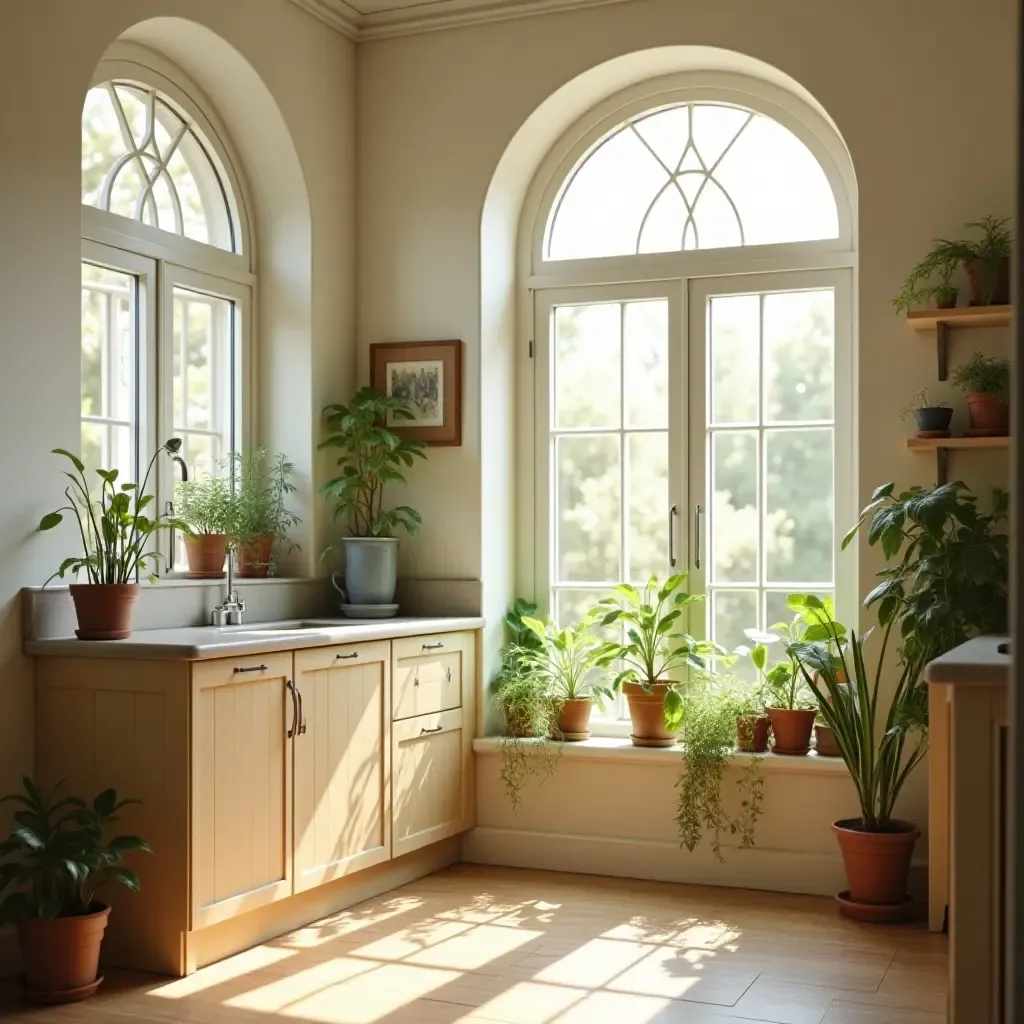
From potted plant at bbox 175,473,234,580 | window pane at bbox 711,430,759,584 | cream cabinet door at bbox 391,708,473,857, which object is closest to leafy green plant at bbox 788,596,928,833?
window pane at bbox 711,430,759,584

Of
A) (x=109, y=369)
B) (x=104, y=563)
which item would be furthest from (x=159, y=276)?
(x=104, y=563)

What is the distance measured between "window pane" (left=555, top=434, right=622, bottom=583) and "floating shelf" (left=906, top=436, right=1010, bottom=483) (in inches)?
47.9

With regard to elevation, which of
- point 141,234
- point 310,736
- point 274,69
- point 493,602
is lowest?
point 310,736

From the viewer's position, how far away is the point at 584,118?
5.20 meters

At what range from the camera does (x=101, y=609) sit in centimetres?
364

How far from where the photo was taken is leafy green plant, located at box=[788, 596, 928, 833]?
13.7 feet

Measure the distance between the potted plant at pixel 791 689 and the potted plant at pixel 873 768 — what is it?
0.69ft

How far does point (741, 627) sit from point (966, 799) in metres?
2.61

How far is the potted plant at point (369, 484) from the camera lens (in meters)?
4.89

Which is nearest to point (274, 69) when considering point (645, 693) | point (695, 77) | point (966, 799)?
point (695, 77)

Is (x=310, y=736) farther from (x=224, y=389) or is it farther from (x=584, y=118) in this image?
(x=584, y=118)

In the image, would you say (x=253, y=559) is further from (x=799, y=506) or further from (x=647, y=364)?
(x=799, y=506)

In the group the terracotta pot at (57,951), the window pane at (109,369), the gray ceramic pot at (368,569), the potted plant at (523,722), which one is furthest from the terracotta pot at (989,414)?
the terracotta pot at (57,951)

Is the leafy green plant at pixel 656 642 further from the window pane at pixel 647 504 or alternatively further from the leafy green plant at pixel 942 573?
the leafy green plant at pixel 942 573
